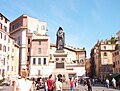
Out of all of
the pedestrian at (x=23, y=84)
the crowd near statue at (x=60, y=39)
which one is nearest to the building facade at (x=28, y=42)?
the crowd near statue at (x=60, y=39)

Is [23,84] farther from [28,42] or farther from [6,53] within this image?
[28,42]

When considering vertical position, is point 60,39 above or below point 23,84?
above

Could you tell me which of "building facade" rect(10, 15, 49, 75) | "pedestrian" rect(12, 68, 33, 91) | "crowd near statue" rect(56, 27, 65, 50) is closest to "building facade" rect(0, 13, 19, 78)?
"building facade" rect(10, 15, 49, 75)

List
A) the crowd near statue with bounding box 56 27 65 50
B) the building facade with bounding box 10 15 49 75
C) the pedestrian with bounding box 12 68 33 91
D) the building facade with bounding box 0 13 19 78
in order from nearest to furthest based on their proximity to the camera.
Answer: the pedestrian with bounding box 12 68 33 91 → the crowd near statue with bounding box 56 27 65 50 → the building facade with bounding box 0 13 19 78 → the building facade with bounding box 10 15 49 75

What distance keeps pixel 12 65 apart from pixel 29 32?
40.6 ft

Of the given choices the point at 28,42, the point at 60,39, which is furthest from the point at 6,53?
the point at 60,39

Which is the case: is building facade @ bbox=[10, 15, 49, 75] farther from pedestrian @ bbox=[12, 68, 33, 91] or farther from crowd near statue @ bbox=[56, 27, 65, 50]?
pedestrian @ bbox=[12, 68, 33, 91]

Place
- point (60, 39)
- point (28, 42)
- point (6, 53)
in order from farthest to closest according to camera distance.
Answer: point (28, 42), point (6, 53), point (60, 39)

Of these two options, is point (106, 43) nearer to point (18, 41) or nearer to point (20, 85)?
point (18, 41)

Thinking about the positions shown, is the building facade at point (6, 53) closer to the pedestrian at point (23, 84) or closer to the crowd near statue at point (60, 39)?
the crowd near statue at point (60, 39)

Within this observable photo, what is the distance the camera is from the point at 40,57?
68000mm

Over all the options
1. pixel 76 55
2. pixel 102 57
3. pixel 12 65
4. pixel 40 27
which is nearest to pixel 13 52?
pixel 12 65

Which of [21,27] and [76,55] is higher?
[21,27]

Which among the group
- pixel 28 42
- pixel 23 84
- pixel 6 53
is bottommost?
pixel 23 84
